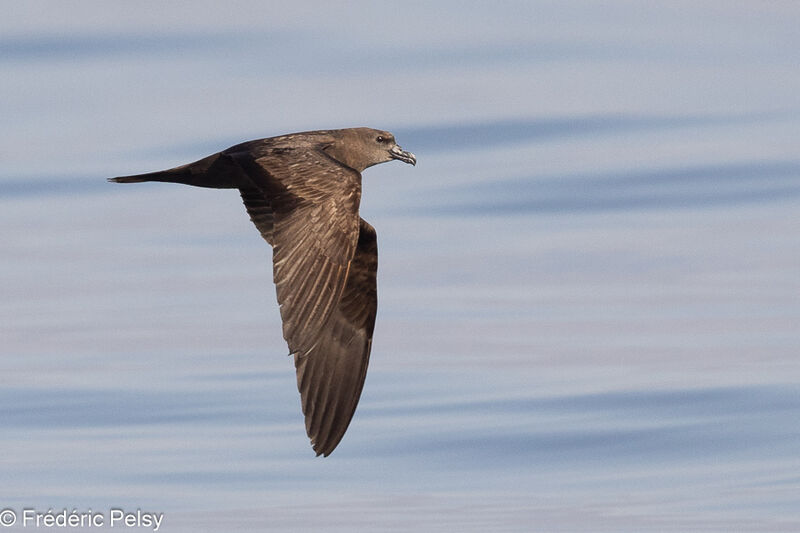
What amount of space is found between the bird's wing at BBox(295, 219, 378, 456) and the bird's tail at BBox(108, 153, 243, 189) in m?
1.16

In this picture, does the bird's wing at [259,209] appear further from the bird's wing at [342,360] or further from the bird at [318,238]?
the bird's wing at [342,360]

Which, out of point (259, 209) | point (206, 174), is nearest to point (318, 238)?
point (259, 209)

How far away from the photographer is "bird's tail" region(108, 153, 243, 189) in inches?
423

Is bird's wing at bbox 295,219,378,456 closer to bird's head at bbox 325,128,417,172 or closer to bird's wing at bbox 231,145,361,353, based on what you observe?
bird's head at bbox 325,128,417,172

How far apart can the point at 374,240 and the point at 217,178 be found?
1551 mm

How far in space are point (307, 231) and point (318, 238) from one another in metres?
0.08

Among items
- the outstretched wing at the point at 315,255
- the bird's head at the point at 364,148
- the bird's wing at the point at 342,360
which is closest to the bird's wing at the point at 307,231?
the outstretched wing at the point at 315,255

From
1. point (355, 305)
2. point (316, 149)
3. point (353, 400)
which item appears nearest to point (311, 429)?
point (353, 400)

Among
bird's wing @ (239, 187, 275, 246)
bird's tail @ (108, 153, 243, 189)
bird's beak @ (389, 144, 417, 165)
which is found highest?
bird's beak @ (389, 144, 417, 165)

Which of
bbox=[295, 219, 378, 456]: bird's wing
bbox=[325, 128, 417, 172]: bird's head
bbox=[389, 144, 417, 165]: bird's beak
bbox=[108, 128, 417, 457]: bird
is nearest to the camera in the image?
bbox=[108, 128, 417, 457]: bird

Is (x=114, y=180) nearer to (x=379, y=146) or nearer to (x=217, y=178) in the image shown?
(x=217, y=178)

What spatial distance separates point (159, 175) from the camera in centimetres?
1084

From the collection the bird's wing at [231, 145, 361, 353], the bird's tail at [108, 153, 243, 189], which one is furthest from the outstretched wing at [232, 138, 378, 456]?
the bird's tail at [108, 153, 243, 189]

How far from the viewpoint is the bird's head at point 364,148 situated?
11.6 metres
